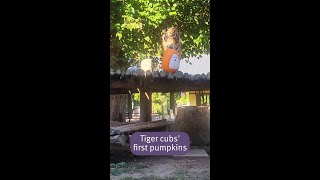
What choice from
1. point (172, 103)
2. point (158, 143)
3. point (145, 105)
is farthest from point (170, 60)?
point (158, 143)

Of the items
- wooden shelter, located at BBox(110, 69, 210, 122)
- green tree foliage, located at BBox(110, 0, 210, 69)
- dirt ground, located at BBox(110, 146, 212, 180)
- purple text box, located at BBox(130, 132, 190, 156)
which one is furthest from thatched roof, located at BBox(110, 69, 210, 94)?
purple text box, located at BBox(130, 132, 190, 156)

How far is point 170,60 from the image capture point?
11.8 feet

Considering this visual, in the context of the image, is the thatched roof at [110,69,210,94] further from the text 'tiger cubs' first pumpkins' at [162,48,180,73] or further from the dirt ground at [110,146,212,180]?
the dirt ground at [110,146,212,180]

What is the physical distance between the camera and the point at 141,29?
4.21m

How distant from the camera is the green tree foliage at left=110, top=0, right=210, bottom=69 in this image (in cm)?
345

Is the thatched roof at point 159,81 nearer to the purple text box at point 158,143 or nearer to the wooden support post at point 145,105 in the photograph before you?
the wooden support post at point 145,105
